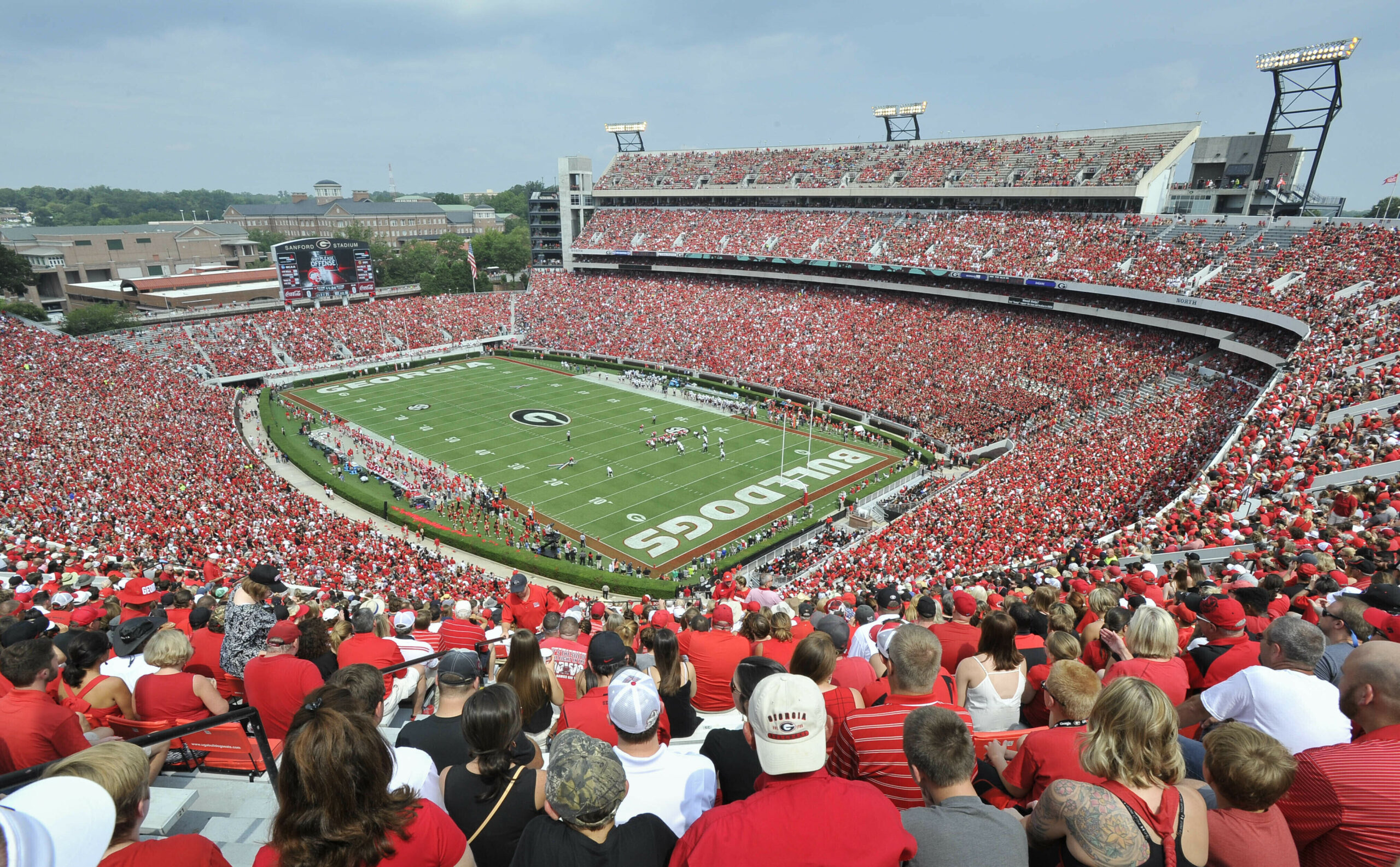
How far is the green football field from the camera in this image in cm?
2956

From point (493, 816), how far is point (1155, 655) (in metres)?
4.43

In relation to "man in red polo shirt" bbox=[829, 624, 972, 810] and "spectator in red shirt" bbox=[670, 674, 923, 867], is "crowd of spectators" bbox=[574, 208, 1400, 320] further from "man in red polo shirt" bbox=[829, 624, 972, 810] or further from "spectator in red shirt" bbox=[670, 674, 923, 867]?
"spectator in red shirt" bbox=[670, 674, 923, 867]

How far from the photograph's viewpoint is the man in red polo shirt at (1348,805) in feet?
10.4

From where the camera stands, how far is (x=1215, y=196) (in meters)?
42.8

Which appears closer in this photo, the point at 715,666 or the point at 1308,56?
the point at 715,666

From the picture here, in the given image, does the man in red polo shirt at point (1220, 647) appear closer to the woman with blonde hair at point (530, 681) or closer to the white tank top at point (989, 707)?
the white tank top at point (989, 707)

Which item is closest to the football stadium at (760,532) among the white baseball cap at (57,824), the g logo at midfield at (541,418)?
the white baseball cap at (57,824)

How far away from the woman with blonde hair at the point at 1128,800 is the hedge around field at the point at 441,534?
823 inches

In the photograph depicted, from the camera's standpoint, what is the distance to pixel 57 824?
220cm

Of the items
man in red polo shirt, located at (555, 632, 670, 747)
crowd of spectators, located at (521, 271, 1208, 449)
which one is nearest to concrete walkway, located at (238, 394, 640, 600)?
Answer: man in red polo shirt, located at (555, 632, 670, 747)

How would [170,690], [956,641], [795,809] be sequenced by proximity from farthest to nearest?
[956,641] → [170,690] → [795,809]

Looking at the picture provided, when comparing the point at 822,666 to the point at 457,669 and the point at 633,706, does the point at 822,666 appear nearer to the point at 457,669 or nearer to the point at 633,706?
the point at 633,706

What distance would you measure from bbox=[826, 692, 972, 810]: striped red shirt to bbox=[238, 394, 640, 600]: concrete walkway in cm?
2057

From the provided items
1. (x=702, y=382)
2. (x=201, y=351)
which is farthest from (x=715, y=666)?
(x=201, y=351)
